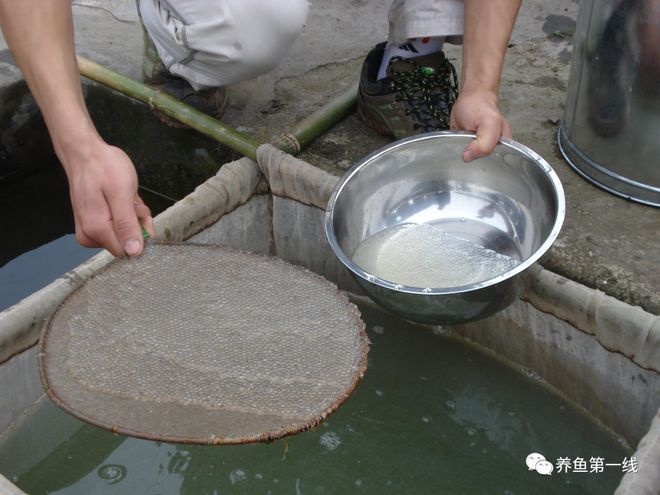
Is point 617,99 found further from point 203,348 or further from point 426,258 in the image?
point 203,348

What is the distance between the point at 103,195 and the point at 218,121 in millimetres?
931

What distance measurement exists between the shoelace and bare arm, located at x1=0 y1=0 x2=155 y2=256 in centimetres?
105

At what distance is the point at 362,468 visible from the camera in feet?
6.03

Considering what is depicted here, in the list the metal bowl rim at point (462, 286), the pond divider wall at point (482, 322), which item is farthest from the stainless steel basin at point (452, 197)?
the pond divider wall at point (482, 322)

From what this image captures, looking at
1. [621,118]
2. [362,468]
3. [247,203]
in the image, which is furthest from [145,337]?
[621,118]

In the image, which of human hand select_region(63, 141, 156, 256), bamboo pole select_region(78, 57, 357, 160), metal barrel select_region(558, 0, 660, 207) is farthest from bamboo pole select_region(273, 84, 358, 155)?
human hand select_region(63, 141, 156, 256)

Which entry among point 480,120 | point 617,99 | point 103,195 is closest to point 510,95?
point 617,99

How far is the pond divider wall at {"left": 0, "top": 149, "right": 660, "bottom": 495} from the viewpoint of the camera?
1678 mm

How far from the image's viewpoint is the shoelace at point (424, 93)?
2316 millimetres

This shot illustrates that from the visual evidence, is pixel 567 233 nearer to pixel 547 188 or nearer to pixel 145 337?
pixel 547 188

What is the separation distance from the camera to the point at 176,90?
253cm

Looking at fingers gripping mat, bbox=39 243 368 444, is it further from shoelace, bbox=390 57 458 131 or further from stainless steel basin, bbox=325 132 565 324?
shoelace, bbox=390 57 458 131

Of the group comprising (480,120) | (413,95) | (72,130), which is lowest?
(413,95)

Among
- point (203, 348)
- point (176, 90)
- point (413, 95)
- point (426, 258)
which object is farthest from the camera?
point (176, 90)
